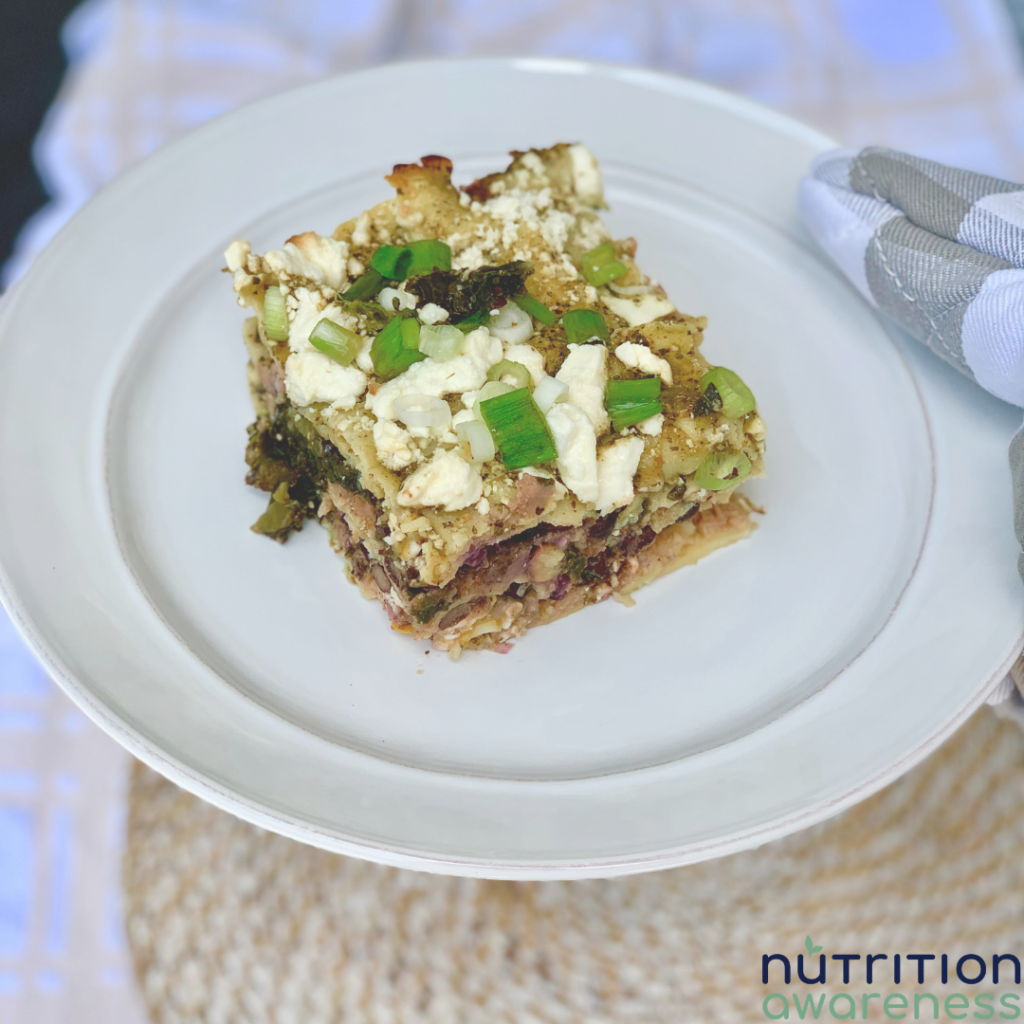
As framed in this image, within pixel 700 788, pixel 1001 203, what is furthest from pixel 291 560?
pixel 1001 203

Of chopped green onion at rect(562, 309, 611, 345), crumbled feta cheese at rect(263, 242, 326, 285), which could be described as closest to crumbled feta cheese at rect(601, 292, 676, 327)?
chopped green onion at rect(562, 309, 611, 345)

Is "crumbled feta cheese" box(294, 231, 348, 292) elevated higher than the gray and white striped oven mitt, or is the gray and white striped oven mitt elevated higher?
"crumbled feta cheese" box(294, 231, 348, 292)

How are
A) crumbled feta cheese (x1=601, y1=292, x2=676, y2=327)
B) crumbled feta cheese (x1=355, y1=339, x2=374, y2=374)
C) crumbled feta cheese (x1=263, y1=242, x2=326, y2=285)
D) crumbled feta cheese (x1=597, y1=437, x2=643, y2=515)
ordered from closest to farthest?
crumbled feta cheese (x1=597, y1=437, x2=643, y2=515), crumbled feta cheese (x1=355, y1=339, x2=374, y2=374), crumbled feta cheese (x1=263, y1=242, x2=326, y2=285), crumbled feta cheese (x1=601, y1=292, x2=676, y2=327)

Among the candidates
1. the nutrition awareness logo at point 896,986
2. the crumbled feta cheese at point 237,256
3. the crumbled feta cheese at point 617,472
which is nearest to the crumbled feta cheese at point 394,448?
the crumbled feta cheese at point 617,472

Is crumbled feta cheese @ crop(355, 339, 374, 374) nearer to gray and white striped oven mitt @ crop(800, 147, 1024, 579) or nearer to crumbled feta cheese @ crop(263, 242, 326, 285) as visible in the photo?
crumbled feta cheese @ crop(263, 242, 326, 285)

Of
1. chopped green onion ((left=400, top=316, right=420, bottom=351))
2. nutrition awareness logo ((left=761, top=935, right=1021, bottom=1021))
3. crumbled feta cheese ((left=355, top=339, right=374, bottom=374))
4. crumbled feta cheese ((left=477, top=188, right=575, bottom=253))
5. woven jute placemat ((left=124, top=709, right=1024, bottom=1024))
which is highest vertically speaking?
crumbled feta cheese ((left=477, top=188, right=575, bottom=253))

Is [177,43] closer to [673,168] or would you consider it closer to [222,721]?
[673,168]

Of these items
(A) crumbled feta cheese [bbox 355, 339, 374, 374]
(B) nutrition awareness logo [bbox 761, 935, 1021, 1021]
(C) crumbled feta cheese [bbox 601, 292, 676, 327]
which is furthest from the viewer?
(B) nutrition awareness logo [bbox 761, 935, 1021, 1021]

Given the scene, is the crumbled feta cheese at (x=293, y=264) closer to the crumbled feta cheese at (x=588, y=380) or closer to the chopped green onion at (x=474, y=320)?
the chopped green onion at (x=474, y=320)
